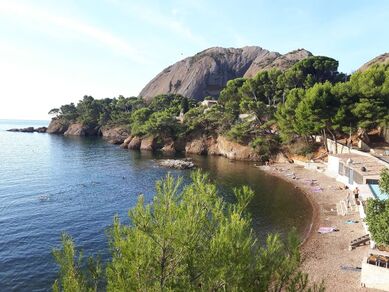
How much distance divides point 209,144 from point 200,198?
224 feet

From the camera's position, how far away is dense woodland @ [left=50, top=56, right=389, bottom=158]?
50531 mm

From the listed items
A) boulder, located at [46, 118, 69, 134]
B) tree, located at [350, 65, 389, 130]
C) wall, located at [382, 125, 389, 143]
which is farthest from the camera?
boulder, located at [46, 118, 69, 134]

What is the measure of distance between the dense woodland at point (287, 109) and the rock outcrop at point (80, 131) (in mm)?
15942

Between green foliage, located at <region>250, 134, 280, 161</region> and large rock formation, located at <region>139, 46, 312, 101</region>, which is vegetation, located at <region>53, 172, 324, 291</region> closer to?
green foliage, located at <region>250, 134, 280, 161</region>

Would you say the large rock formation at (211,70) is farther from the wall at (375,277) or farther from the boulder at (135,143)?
the wall at (375,277)

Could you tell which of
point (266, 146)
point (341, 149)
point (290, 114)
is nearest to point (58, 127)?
point (266, 146)

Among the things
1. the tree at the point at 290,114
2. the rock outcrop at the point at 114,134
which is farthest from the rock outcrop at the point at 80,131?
the tree at the point at 290,114

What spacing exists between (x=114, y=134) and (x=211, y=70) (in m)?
60.4

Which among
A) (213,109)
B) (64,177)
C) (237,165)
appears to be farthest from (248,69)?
(64,177)

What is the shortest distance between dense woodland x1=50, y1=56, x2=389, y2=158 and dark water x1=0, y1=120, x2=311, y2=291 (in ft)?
33.3

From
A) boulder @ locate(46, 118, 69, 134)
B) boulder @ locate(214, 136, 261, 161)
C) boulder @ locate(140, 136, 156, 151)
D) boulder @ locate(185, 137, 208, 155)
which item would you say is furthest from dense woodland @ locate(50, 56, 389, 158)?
boulder @ locate(46, 118, 69, 134)

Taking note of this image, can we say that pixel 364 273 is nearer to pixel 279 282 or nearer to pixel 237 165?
pixel 279 282

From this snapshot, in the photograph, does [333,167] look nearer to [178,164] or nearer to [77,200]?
[178,164]

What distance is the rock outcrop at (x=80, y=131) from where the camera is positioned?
123650mm
